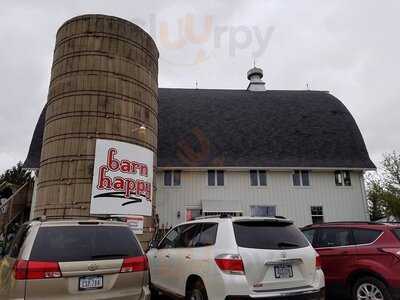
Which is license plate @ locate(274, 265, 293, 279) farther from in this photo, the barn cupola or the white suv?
the barn cupola

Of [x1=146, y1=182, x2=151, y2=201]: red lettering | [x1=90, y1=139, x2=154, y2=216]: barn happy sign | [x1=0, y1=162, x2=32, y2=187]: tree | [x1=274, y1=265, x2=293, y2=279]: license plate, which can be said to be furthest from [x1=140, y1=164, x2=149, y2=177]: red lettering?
[x1=0, y1=162, x2=32, y2=187]: tree

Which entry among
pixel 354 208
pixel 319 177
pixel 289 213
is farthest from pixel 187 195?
pixel 354 208

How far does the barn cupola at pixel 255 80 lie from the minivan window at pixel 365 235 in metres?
26.0

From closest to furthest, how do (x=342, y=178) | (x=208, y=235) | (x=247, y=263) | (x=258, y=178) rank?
(x=247, y=263)
(x=208, y=235)
(x=258, y=178)
(x=342, y=178)

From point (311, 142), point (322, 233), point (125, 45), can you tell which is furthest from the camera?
point (311, 142)

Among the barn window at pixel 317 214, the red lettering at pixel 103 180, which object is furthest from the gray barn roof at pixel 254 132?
the red lettering at pixel 103 180

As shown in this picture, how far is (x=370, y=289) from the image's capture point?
629 cm

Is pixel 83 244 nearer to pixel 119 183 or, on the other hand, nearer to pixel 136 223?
pixel 119 183

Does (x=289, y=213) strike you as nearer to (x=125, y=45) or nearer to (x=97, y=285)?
(x=125, y=45)

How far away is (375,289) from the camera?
6188mm

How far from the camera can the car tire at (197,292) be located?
205 inches

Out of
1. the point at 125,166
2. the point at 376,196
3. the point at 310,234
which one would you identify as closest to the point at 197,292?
the point at 310,234

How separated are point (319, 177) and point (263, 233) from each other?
18.0 meters

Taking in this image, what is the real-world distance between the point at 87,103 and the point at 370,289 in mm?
11825
